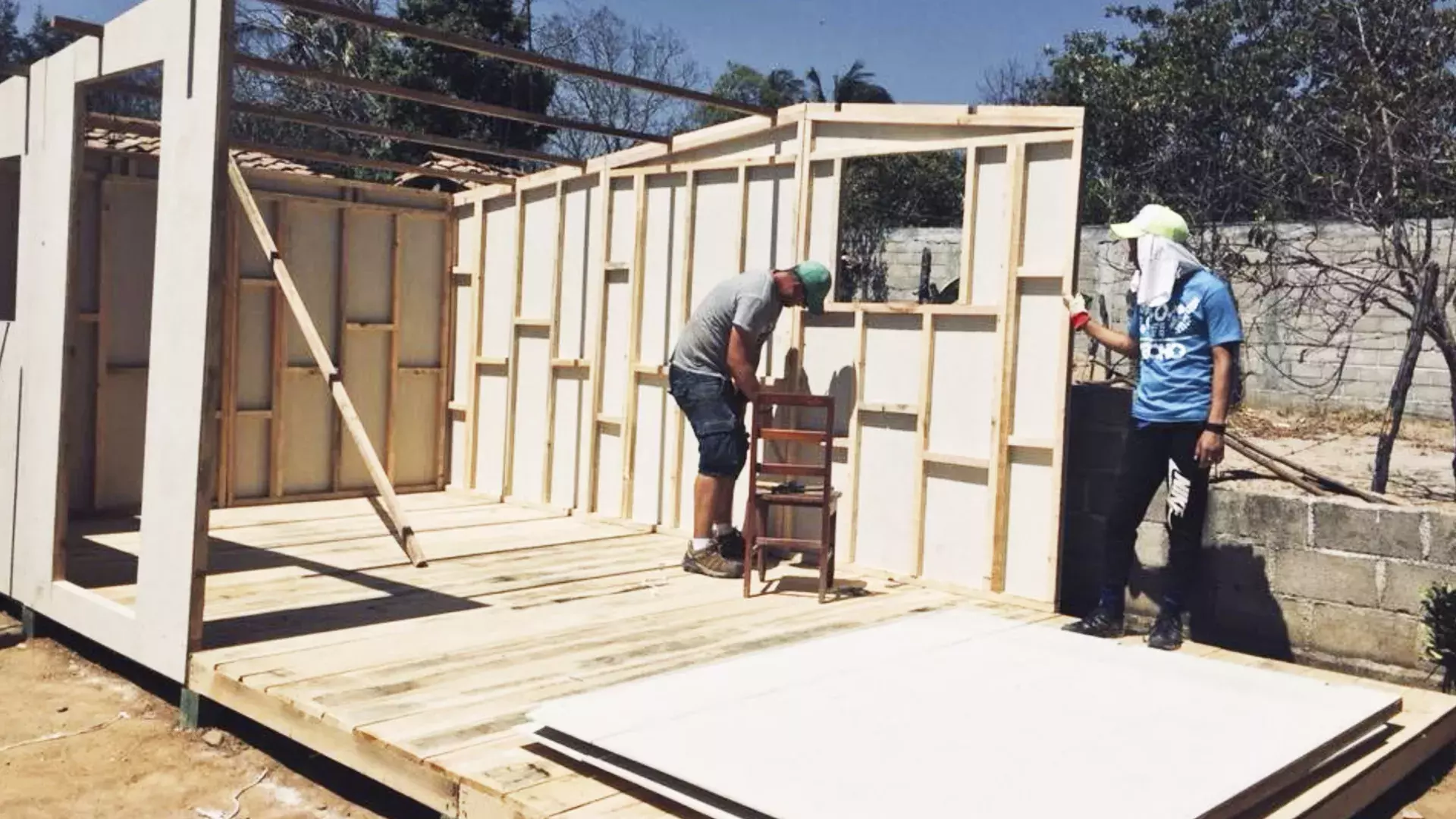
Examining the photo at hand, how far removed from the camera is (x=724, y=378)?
5.89 m

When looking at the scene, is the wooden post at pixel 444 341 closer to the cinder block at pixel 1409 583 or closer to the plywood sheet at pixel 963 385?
the plywood sheet at pixel 963 385

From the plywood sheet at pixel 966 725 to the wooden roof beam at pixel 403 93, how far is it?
316 cm

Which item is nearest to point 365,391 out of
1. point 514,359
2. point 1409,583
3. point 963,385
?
point 514,359

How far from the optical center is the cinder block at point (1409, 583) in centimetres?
446

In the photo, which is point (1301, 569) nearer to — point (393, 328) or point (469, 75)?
point (393, 328)

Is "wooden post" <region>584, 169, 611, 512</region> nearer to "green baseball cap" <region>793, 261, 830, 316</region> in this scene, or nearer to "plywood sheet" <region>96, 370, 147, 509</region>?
"green baseball cap" <region>793, 261, 830, 316</region>

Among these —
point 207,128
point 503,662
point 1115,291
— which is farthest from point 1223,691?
point 1115,291

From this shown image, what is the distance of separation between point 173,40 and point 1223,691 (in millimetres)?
3886

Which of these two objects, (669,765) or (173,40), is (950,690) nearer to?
(669,765)

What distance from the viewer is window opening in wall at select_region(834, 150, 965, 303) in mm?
13453

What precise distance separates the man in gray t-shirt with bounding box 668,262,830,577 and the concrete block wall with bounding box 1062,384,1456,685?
141 centimetres

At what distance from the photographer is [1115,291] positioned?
12.7 metres

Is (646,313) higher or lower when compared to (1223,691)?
higher

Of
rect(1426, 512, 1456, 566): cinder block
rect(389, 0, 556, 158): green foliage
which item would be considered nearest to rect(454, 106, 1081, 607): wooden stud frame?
rect(1426, 512, 1456, 566): cinder block
